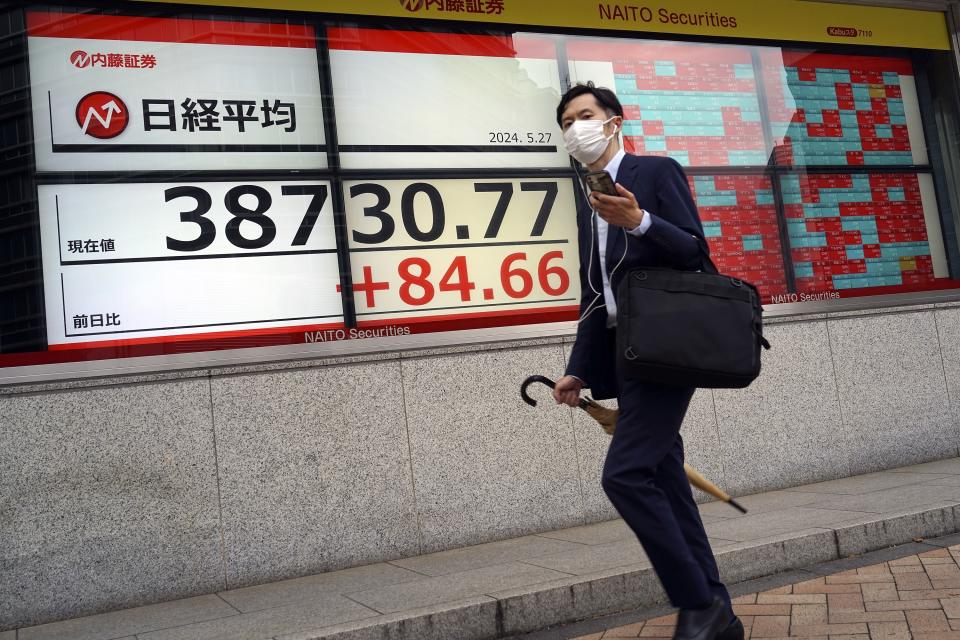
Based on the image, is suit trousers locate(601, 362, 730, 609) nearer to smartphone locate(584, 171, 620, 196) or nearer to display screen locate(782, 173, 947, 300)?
smartphone locate(584, 171, 620, 196)

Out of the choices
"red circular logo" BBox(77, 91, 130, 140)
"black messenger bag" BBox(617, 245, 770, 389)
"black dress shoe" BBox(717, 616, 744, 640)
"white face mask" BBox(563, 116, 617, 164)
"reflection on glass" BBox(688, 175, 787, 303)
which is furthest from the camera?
"reflection on glass" BBox(688, 175, 787, 303)

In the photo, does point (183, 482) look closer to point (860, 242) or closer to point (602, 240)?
point (602, 240)

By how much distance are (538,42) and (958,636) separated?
440cm

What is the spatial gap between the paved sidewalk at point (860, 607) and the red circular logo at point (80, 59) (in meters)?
3.94

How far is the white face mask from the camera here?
10.5 ft

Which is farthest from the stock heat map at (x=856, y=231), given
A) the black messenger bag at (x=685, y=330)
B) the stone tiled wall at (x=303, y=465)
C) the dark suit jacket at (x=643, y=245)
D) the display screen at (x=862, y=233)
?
the black messenger bag at (x=685, y=330)

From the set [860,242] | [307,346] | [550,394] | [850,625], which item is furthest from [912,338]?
[307,346]

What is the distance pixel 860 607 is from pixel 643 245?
181 centimetres

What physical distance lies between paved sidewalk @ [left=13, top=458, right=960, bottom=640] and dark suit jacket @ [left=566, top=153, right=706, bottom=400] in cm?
113

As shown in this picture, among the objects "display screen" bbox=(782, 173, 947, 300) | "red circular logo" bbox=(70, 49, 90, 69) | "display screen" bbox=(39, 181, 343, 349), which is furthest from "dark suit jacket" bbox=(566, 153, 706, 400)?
"display screen" bbox=(782, 173, 947, 300)

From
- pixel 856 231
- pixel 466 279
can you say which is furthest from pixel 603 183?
pixel 856 231

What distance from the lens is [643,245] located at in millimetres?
3094

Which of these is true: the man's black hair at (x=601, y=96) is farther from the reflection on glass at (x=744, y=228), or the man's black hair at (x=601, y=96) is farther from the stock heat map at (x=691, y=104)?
the reflection on glass at (x=744, y=228)

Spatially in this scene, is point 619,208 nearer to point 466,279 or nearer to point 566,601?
point 566,601
